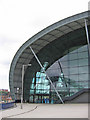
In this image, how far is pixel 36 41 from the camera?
31.0 m

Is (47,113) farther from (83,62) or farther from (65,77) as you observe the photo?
(83,62)

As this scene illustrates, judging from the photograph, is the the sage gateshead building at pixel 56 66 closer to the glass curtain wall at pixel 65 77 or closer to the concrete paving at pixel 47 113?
the glass curtain wall at pixel 65 77

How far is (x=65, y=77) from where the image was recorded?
32531mm

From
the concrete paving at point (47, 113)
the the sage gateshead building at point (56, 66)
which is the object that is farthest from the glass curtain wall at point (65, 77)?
the concrete paving at point (47, 113)

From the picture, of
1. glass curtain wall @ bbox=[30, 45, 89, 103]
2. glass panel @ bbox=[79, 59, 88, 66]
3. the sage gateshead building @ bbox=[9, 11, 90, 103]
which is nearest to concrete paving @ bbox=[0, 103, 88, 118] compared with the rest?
the sage gateshead building @ bbox=[9, 11, 90, 103]

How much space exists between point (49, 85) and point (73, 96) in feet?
18.0

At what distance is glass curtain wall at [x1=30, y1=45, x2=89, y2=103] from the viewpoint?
31.3 m

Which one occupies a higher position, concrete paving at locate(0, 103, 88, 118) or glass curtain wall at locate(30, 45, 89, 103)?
glass curtain wall at locate(30, 45, 89, 103)

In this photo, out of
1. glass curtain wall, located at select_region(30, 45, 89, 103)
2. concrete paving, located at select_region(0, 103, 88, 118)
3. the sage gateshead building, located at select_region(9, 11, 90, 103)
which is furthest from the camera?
glass curtain wall, located at select_region(30, 45, 89, 103)

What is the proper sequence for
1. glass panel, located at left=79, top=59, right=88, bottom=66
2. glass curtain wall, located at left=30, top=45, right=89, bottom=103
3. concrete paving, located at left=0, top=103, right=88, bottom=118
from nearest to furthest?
concrete paving, located at left=0, top=103, right=88, bottom=118, glass curtain wall, located at left=30, top=45, right=89, bottom=103, glass panel, located at left=79, top=59, right=88, bottom=66

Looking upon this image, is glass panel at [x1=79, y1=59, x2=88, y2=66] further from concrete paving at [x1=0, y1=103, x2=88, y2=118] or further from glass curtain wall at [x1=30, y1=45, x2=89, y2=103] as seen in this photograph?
concrete paving at [x1=0, y1=103, x2=88, y2=118]

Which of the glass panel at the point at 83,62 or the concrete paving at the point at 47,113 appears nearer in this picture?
the concrete paving at the point at 47,113

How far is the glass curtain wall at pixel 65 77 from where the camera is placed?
31.3 m

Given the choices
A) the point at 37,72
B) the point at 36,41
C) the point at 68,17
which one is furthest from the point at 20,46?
the point at 68,17
